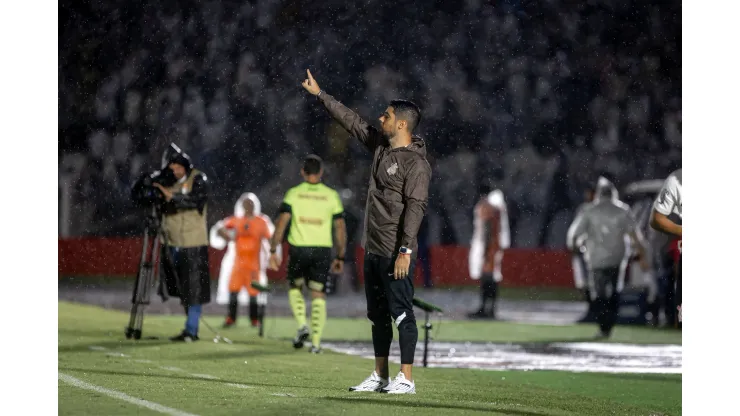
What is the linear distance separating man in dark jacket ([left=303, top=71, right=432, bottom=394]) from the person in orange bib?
23.4ft

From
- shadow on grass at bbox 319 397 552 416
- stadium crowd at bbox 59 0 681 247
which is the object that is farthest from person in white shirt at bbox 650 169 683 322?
stadium crowd at bbox 59 0 681 247

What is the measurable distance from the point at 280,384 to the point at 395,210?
5.30ft

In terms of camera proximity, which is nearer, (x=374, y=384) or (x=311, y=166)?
(x=374, y=384)

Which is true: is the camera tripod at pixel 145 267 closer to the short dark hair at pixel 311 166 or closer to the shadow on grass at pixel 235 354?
the shadow on grass at pixel 235 354

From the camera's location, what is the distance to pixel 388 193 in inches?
346

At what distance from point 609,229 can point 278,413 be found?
7.88 meters

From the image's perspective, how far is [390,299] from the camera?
880 cm

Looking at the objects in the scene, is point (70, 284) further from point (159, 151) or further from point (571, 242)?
point (571, 242)

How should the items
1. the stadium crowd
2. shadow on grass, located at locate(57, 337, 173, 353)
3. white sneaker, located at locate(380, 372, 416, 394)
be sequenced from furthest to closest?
the stadium crowd, shadow on grass, located at locate(57, 337, 173, 353), white sneaker, located at locate(380, 372, 416, 394)

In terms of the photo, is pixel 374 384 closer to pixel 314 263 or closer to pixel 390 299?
pixel 390 299

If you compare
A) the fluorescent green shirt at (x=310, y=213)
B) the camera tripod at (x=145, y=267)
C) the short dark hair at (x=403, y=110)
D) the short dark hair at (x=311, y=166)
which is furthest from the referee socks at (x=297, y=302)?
the short dark hair at (x=403, y=110)

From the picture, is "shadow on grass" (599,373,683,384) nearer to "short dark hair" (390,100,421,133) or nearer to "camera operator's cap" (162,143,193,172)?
"short dark hair" (390,100,421,133)

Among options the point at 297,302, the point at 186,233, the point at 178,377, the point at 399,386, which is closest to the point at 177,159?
the point at 186,233

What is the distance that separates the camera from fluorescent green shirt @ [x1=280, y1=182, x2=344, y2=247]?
12.4 meters
